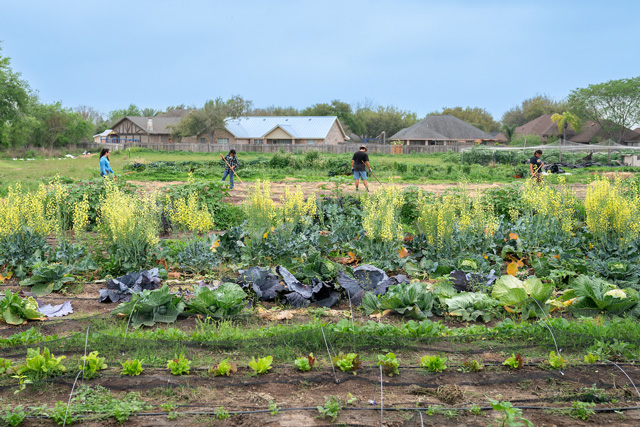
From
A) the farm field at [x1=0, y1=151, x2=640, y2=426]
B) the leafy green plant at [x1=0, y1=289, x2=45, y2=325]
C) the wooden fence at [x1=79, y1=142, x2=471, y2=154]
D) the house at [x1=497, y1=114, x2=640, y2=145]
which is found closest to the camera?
the farm field at [x1=0, y1=151, x2=640, y2=426]

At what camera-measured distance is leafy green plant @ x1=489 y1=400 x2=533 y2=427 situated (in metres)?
2.99

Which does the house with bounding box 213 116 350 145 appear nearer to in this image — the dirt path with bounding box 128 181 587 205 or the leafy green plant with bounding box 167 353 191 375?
the dirt path with bounding box 128 181 587 205

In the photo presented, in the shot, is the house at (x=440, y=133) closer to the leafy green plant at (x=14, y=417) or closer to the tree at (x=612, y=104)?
the tree at (x=612, y=104)

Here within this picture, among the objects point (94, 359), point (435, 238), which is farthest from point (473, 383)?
point (435, 238)

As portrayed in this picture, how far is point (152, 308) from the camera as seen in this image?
498 centimetres

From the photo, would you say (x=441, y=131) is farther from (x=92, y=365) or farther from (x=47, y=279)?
(x=92, y=365)

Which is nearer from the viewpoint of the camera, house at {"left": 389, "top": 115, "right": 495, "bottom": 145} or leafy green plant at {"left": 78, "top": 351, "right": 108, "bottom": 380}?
leafy green plant at {"left": 78, "top": 351, "right": 108, "bottom": 380}

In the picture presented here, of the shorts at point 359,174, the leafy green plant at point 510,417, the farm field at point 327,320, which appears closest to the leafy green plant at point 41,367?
the farm field at point 327,320

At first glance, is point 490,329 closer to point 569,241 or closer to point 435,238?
point 435,238

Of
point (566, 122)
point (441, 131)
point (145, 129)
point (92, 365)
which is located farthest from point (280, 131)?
point (92, 365)

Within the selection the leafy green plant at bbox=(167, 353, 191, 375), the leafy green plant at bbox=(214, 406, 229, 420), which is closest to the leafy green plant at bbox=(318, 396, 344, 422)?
the leafy green plant at bbox=(214, 406, 229, 420)

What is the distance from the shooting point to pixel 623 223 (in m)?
6.52

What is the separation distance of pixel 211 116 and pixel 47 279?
5012cm

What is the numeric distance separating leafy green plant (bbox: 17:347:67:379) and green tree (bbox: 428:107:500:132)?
3175 inches
